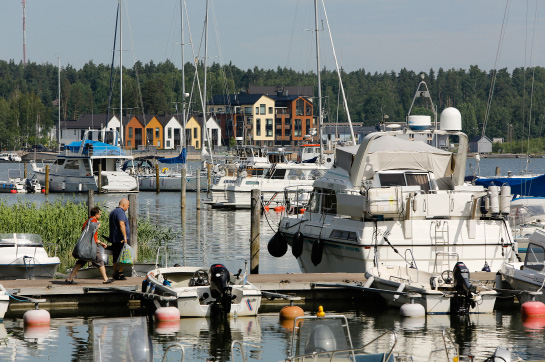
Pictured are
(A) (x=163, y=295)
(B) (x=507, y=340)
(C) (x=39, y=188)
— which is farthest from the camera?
(C) (x=39, y=188)

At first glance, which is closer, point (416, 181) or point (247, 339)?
point (247, 339)

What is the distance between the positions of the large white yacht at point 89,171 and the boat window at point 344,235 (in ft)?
131

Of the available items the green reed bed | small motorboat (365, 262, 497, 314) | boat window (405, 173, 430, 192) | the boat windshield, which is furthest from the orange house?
small motorboat (365, 262, 497, 314)

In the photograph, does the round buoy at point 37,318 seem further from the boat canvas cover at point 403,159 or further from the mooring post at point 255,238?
the boat canvas cover at point 403,159

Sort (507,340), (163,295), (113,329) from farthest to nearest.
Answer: (163,295)
(507,340)
(113,329)

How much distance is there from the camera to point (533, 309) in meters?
17.4

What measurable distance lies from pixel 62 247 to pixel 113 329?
1432 centimetres

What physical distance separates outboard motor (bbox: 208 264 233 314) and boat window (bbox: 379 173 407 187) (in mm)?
5746

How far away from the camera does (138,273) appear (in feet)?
68.0

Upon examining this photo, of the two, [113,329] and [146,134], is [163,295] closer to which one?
[113,329]

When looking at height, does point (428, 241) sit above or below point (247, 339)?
above

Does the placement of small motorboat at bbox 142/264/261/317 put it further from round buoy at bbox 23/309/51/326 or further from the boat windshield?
the boat windshield

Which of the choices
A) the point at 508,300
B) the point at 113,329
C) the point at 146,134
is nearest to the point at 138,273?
the point at 508,300

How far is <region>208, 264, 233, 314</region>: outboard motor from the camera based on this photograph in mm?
16938
